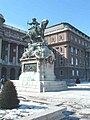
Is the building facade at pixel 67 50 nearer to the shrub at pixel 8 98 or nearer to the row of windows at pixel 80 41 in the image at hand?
the row of windows at pixel 80 41

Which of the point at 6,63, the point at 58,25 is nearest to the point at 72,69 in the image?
the point at 58,25

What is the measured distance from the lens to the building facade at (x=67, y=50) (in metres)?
55.9

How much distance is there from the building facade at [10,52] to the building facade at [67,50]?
12297 millimetres

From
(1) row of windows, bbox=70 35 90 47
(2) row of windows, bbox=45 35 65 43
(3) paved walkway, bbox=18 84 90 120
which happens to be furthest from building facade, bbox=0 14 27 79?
(3) paved walkway, bbox=18 84 90 120

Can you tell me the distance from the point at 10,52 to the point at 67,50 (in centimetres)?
2055

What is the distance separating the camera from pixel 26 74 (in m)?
16.8

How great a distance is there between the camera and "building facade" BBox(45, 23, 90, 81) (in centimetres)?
5590

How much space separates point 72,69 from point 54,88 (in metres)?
42.3

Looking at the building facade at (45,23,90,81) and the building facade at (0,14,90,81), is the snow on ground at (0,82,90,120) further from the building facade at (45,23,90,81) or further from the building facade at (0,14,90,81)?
the building facade at (45,23,90,81)

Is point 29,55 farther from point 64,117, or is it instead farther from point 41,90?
point 64,117

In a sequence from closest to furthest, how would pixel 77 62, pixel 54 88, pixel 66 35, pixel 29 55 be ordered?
1. pixel 54 88
2. pixel 29 55
3. pixel 66 35
4. pixel 77 62

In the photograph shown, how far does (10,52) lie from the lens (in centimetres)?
6041

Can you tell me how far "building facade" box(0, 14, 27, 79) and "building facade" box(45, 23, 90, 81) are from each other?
12.3 meters

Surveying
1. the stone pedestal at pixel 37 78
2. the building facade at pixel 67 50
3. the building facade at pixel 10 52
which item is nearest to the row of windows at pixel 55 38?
the building facade at pixel 67 50
